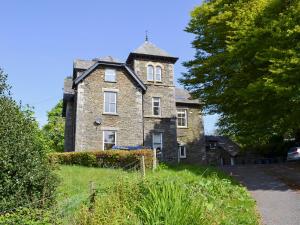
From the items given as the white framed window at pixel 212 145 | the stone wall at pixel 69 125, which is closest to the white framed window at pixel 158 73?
the stone wall at pixel 69 125

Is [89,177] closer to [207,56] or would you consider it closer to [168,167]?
[168,167]

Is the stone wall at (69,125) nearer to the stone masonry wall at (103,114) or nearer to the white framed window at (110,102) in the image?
the stone masonry wall at (103,114)

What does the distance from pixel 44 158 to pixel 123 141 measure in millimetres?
18003

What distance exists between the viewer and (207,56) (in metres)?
28.3

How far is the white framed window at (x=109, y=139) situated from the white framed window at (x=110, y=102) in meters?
1.73

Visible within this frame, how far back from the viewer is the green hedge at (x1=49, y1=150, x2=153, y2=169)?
883 inches

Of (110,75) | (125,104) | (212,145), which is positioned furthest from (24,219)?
(212,145)

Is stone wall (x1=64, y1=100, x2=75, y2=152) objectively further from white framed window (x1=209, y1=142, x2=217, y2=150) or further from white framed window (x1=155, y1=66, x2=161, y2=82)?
white framed window (x1=209, y1=142, x2=217, y2=150)

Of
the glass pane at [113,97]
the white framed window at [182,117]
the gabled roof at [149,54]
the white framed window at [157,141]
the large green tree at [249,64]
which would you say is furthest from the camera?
the white framed window at [182,117]

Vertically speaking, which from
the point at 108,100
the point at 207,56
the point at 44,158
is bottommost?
the point at 44,158

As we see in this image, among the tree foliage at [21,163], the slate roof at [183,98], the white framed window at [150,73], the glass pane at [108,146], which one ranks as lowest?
the tree foliage at [21,163]

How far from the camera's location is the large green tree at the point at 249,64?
63.6 ft

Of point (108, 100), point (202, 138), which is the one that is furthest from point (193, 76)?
point (202, 138)

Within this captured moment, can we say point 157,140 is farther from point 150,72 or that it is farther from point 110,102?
point 150,72
